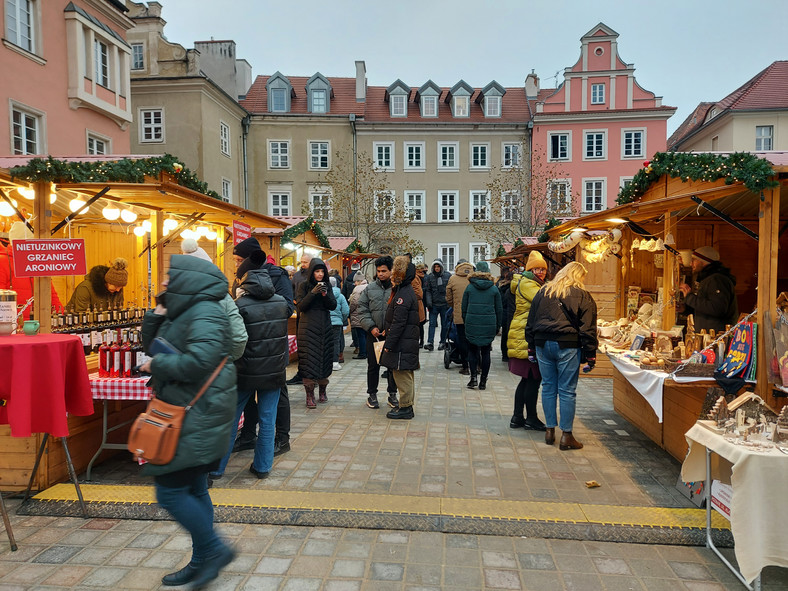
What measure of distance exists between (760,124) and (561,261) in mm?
24214

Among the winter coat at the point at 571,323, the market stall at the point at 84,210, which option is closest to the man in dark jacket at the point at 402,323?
the winter coat at the point at 571,323

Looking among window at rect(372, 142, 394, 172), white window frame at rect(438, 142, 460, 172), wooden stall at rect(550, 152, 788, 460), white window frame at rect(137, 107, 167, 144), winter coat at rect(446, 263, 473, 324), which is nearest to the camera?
wooden stall at rect(550, 152, 788, 460)

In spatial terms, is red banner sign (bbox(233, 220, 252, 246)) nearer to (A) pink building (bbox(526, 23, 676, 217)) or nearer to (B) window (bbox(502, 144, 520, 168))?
(A) pink building (bbox(526, 23, 676, 217))

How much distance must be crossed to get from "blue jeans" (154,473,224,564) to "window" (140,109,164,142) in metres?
27.5

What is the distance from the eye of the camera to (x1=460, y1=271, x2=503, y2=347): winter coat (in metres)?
7.88

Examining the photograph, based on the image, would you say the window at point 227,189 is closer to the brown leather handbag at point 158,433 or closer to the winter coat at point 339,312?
the winter coat at point 339,312

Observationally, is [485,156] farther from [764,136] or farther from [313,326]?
[313,326]

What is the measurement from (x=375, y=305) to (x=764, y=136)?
30170 millimetres

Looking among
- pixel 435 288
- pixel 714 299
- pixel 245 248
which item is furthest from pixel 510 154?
pixel 245 248

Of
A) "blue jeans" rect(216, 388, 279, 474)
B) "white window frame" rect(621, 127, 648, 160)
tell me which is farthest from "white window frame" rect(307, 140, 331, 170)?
"blue jeans" rect(216, 388, 279, 474)

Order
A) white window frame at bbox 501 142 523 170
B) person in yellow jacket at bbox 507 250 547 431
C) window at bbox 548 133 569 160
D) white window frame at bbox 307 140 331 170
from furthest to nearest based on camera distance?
white window frame at bbox 307 140 331 170, white window frame at bbox 501 142 523 170, window at bbox 548 133 569 160, person in yellow jacket at bbox 507 250 547 431

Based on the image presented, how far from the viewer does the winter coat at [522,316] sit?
6.10m

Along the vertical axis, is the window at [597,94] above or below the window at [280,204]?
above

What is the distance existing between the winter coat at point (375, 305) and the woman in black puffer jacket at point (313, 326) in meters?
0.42
